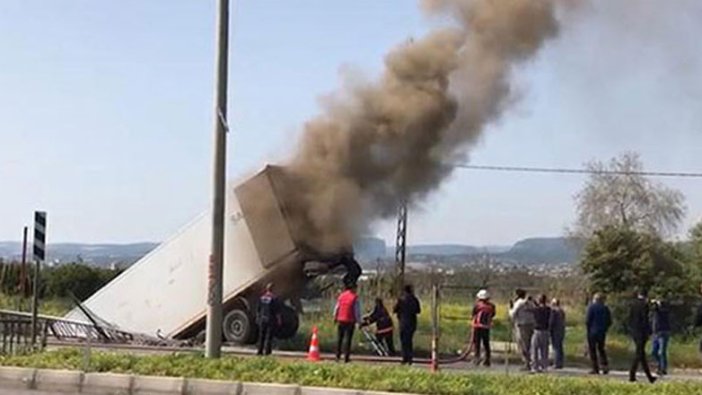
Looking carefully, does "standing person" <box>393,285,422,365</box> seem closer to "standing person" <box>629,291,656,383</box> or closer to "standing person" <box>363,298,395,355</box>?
"standing person" <box>363,298,395,355</box>

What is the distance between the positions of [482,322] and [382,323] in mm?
2525

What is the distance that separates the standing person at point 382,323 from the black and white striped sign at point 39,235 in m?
7.31

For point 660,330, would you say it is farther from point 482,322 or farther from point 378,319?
point 378,319

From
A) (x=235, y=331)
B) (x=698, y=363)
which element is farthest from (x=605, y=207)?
(x=235, y=331)

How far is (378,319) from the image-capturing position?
23.4 metres

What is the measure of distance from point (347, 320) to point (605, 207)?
44982 mm

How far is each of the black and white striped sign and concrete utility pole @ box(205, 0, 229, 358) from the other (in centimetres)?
402

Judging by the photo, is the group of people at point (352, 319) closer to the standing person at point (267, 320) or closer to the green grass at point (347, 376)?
the standing person at point (267, 320)

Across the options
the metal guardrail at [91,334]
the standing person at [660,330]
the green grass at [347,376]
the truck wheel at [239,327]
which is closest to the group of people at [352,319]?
the truck wheel at [239,327]

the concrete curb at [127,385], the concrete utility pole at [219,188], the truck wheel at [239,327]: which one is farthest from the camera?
the truck wheel at [239,327]

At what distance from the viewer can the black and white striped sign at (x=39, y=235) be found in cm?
1844

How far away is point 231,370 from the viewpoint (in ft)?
49.8

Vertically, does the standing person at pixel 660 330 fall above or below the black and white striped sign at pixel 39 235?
below

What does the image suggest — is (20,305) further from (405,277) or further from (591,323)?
(591,323)
